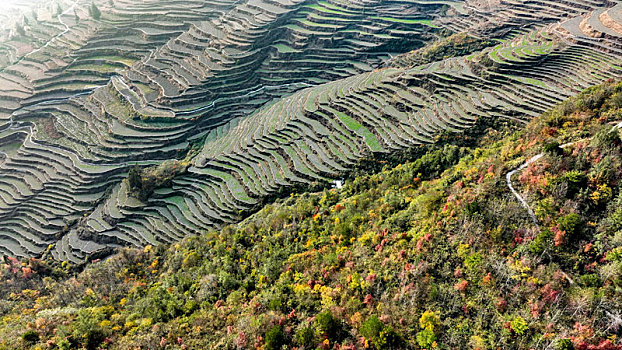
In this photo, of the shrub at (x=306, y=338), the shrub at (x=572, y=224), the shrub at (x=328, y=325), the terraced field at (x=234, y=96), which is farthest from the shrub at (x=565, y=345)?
the terraced field at (x=234, y=96)

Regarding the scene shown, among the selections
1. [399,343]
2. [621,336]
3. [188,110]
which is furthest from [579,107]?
[188,110]

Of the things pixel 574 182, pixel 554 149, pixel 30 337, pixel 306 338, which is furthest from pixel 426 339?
pixel 30 337

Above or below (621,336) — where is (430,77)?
above

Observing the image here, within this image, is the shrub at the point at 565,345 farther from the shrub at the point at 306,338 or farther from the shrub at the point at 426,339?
the shrub at the point at 306,338

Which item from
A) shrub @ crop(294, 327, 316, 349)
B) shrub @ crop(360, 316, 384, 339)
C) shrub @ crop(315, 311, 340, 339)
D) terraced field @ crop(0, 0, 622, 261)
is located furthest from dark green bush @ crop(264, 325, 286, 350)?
terraced field @ crop(0, 0, 622, 261)

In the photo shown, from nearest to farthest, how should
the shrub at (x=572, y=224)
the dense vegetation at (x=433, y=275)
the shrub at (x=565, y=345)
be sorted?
the shrub at (x=565, y=345), the dense vegetation at (x=433, y=275), the shrub at (x=572, y=224)

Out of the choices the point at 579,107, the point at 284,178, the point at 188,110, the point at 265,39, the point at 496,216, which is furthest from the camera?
the point at 265,39

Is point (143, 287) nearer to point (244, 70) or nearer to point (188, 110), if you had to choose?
point (188, 110)

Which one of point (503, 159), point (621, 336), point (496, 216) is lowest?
point (621, 336)
